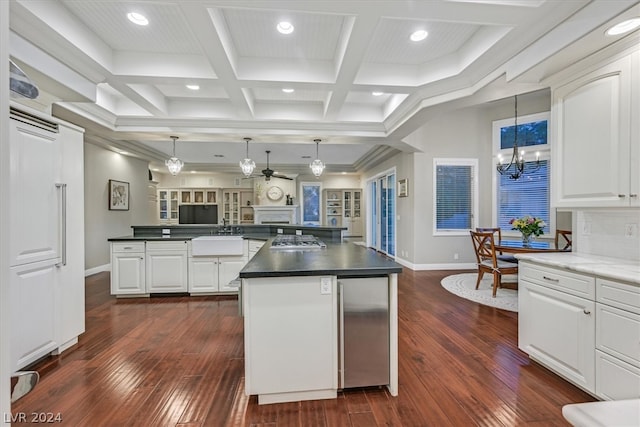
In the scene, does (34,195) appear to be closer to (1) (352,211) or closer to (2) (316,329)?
(2) (316,329)

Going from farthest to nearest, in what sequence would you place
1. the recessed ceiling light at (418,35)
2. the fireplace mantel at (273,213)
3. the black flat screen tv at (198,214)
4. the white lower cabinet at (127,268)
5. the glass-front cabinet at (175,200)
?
the glass-front cabinet at (175,200) → the black flat screen tv at (198,214) → the fireplace mantel at (273,213) → the white lower cabinet at (127,268) → the recessed ceiling light at (418,35)

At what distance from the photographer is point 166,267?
4.28 meters


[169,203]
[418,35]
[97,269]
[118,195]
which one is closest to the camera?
[418,35]

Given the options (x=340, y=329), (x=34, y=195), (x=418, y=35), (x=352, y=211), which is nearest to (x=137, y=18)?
(x=34, y=195)

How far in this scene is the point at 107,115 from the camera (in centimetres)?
418

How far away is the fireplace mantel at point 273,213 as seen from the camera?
9.30 metres

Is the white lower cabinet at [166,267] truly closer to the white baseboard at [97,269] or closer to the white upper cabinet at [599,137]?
the white baseboard at [97,269]

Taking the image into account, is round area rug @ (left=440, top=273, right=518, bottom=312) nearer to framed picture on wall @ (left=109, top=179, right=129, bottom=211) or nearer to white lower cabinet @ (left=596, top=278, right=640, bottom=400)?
white lower cabinet @ (left=596, top=278, right=640, bottom=400)

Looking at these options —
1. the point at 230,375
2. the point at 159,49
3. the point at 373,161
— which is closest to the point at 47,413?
the point at 230,375

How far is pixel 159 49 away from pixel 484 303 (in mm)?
4963

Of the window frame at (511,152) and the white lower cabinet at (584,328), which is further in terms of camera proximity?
the window frame at (511,152)

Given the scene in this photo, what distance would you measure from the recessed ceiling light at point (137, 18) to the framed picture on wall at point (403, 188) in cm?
525

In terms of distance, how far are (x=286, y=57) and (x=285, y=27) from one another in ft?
1.85

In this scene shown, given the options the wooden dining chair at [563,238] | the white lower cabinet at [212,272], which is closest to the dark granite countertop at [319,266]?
the white lower cabinet at [212,272]
